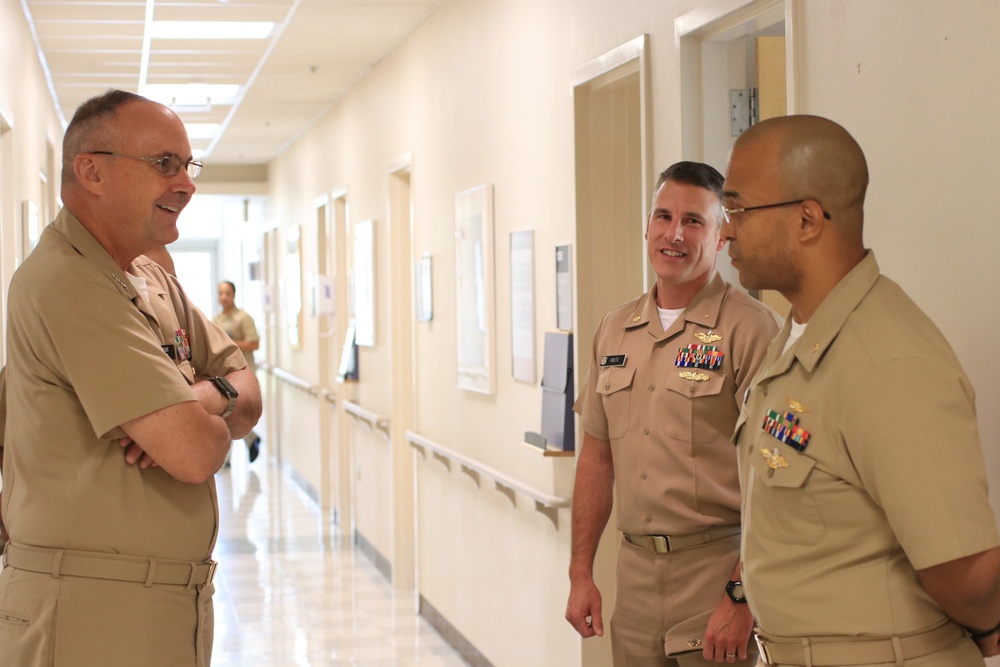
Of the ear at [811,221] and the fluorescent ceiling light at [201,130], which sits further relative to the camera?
the fluorescent ceiling light at [201,130]

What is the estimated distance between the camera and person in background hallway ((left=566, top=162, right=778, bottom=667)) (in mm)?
2648

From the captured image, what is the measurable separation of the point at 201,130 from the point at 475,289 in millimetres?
6559

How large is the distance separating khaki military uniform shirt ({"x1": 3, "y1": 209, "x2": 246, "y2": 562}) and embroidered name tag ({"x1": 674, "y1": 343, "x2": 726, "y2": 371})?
117cm

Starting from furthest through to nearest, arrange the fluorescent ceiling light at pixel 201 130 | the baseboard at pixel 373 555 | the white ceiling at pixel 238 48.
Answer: the fluorescent ceiling light at pixel 201 130, the baseboard at pixel 373 555, the white ceiling at pixel 238 48

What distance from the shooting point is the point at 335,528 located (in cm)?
936

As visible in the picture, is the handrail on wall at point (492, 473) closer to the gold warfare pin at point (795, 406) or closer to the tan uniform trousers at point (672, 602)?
the tan uniform trousers at point (672, 602)

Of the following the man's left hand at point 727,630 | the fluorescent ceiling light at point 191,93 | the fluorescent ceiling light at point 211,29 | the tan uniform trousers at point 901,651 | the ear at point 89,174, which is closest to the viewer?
the tan uniform trousers at point 901,651

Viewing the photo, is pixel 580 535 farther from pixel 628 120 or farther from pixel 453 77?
pixel 453 77

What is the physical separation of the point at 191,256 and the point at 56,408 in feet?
81.1

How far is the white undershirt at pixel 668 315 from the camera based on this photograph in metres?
2.86

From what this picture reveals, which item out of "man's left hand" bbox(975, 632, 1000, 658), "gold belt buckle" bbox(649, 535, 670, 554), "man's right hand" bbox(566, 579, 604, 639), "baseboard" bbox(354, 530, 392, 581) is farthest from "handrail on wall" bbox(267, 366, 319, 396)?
"man's left hand" bbox(975, 632, 1000, 658)

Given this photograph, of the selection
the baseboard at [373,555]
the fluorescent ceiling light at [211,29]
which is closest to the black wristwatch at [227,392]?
Answer: the fluorescent ceiling light at [211,29]

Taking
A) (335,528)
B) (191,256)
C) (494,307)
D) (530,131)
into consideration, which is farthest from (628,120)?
(191,256)

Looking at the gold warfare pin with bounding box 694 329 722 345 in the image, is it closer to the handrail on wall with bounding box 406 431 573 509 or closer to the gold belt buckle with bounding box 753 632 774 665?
the gold belt buckle with bounding box 753 632 774 665
